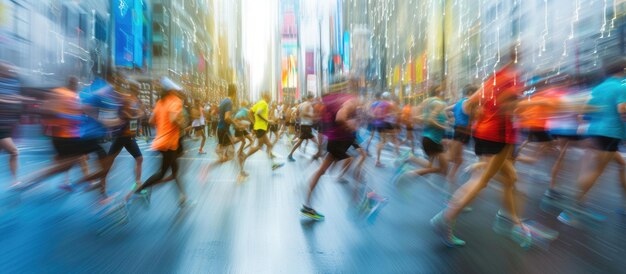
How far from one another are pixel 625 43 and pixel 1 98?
2365cm

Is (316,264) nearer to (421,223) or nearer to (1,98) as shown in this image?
(421,223)

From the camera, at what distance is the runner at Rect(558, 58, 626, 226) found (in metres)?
5.61

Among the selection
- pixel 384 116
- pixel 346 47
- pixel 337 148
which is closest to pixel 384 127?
pixel 384 116

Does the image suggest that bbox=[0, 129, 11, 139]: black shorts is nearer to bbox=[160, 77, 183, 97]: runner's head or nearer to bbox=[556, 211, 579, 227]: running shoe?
bbox=[160, 77, 183, 97]: runner's head

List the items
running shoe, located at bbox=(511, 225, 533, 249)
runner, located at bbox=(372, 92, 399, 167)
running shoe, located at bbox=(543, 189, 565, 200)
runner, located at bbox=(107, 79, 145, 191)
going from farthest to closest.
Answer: runner, located at bbox=(372, 92, 399, 167) < running shoe, located at bbox=(543, 189, 565, 200) < runner, located at bbox=(107, 79, 145, 191) < running shoe, located at bbox=(511, 225, 533, 249)

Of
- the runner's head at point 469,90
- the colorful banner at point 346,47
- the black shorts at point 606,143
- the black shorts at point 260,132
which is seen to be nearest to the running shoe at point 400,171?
the runner's head at point 469,90

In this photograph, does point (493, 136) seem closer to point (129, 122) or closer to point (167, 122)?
point (167, 122)

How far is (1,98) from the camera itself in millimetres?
5738

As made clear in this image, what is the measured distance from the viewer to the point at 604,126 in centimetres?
568

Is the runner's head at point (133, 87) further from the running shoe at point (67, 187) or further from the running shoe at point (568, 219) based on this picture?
the running shoe at point (568, 219)

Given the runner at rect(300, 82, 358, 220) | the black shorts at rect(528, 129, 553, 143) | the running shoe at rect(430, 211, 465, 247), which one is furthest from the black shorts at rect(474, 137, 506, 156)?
the black shorts at rect(528, 129, 553, 143)

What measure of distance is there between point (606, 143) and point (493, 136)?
5.74 feet

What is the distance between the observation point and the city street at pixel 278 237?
4152 mm

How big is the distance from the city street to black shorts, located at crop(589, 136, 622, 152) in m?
0.83
